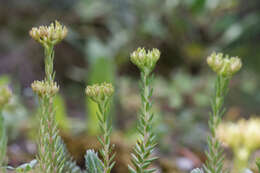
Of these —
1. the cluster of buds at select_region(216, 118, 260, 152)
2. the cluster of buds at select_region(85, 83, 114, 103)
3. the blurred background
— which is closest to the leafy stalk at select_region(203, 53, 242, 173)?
the cluster of buds at select_region(85, 83, 114, 103)

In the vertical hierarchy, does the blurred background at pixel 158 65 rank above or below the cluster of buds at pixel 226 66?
above

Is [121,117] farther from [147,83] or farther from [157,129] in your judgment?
[147,83]

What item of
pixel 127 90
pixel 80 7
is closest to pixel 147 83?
pixel 127 90

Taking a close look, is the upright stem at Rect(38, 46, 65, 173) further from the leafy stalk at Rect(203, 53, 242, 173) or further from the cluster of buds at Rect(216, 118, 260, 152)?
the cluster of buds at Rect(216, 118, 260, 152)

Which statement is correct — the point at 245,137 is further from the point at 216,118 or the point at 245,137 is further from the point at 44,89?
the point at 44,89

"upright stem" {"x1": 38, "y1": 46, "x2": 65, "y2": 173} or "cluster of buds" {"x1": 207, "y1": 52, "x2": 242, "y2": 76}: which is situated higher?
"cluster of buds" {"x1": 207, "y1": 52, "x2": 242, "y2": 76}

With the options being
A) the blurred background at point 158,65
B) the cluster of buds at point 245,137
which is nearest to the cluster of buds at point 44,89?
the cluster of buds at point 245,137

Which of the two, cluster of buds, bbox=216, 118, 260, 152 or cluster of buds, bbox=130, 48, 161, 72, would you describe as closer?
cluster of buds, bbox=130, 48, 161, 72

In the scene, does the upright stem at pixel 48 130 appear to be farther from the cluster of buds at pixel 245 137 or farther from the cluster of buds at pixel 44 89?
the cluster of buds at pixel 245 137

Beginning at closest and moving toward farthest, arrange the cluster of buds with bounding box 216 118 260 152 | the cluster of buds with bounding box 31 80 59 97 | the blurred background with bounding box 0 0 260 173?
the cluster of buds with bounding box 31 80 59 97, the cluster of buds with bounding box 216 118 260 152, the blurred background with bounding box 0 0 260 173
